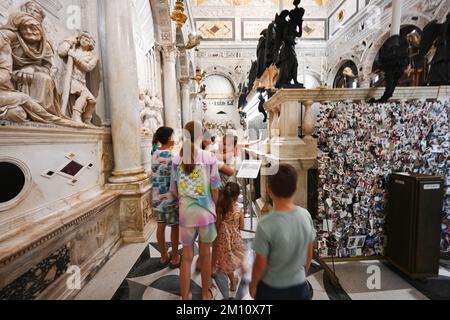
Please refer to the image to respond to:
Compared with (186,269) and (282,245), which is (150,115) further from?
(282,245)

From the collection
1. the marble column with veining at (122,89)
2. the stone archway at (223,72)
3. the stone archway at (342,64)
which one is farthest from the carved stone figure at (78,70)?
the stone archway at (223,72)

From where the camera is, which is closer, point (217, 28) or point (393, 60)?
point (393, 60)

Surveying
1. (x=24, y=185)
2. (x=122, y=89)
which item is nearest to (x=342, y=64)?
(x=122, y=89)

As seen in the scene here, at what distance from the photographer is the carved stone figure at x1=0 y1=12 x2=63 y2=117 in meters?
1.99

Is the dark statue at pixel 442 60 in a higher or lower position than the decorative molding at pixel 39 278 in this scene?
higher

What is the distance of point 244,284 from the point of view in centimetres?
228

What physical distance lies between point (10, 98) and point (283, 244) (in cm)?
253

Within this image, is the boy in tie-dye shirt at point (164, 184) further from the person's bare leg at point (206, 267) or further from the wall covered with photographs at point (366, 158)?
the wall covered with photographs at point (366, 158)

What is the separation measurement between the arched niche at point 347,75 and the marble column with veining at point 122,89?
13044mm

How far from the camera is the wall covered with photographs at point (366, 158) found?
2.49m

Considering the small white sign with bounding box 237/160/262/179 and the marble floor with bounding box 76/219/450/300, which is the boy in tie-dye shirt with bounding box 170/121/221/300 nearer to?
the marble floor with bounding box 76/219/450/300

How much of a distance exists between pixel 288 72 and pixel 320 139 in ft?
3.66

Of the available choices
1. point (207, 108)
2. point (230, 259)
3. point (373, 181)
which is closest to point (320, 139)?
point (373, 181)

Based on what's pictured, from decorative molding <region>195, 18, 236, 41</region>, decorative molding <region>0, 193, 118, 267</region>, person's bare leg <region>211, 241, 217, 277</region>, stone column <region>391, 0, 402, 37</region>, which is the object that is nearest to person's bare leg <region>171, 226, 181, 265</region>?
person's bare leg <region>211, 241, 217, 277</region>
